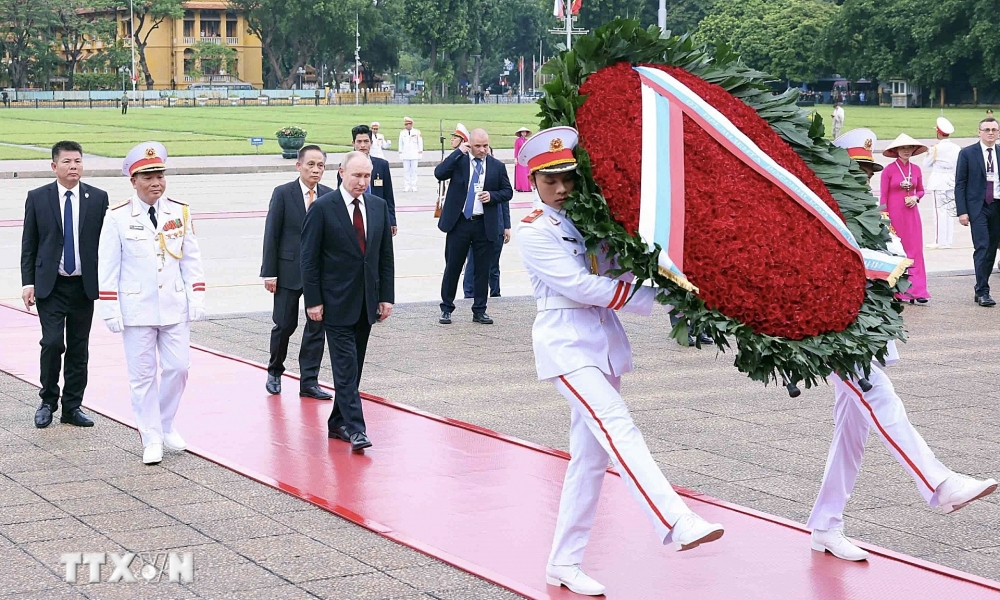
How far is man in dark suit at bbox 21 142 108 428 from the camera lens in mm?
8828

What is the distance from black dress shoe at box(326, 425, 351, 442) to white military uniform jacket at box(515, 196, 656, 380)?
3.15 m

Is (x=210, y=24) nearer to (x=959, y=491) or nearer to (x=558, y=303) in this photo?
(x=558, y=303)

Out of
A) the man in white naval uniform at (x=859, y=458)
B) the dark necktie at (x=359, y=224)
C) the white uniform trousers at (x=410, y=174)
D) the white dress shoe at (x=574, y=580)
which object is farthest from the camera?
the white uniform trousers at (x=410, y=174)

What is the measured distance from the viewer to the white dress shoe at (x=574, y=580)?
547 centimetres

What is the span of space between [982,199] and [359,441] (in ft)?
29.9

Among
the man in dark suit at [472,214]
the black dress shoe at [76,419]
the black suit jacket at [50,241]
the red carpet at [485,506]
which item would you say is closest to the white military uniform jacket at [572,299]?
the red carpet at [485,506]

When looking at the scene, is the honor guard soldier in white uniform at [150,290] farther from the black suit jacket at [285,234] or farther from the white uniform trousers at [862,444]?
the white uniform trousers at [862,444]

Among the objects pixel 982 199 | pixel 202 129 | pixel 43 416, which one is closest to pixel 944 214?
pixel 982 199

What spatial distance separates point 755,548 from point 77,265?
5.08 metres

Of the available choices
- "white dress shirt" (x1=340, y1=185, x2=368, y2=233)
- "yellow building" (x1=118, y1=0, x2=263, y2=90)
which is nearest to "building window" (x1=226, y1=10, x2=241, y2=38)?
"yellow building" (x1=118, y1=0, x2=263, y2=90)

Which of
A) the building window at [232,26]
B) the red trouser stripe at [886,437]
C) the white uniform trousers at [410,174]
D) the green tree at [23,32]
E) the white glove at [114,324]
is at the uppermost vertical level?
the building window at [232,26]

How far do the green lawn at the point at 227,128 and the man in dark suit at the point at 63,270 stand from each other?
33.9 meters

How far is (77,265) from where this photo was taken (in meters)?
8.88

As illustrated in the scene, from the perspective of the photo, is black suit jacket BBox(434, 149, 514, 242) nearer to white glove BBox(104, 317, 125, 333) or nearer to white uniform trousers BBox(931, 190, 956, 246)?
white glove BBox(104, 317, 125, 333)
